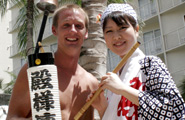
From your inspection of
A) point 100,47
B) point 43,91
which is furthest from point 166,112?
point 100,47

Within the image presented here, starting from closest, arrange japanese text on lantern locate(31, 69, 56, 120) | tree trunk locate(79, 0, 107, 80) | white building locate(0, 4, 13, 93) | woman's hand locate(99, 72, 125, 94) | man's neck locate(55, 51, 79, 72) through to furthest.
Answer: japanese text on lantern locate(31, 69, 56, 120) < woman's hand locate(99, 72, 125, 94) < man's neck locate(55, 51, 79, 72) < tree trunk locate(79, 0, 107, 80) < white building locate(0, 4, 13, 93)

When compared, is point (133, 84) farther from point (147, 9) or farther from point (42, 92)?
point (147, 9)

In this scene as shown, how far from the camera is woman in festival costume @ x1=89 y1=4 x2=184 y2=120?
6.51 feet

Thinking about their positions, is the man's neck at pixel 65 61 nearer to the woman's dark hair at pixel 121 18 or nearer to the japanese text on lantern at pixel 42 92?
the woman's dark hair at pixel 121 18

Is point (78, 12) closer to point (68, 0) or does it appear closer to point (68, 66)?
point (68, 66)

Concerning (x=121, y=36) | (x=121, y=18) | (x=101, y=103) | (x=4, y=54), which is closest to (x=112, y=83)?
(x=101, y=103)

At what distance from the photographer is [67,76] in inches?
106

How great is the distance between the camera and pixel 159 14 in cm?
1695

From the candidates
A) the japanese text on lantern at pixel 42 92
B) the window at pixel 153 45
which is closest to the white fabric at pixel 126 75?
the japanese text on lantern at pixel 42 92

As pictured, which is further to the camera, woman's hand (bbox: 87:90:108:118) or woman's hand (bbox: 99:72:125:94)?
woman's hand (bbox: 87:90:108:118)

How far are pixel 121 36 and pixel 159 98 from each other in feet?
2.17

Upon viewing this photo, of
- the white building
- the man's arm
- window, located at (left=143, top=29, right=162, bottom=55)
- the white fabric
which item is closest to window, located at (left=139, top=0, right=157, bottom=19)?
window, located at (left=143, top=29, right=162, bottom=55)

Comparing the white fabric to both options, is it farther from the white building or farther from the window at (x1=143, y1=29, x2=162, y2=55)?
the white building

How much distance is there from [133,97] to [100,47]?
233 centimetres
